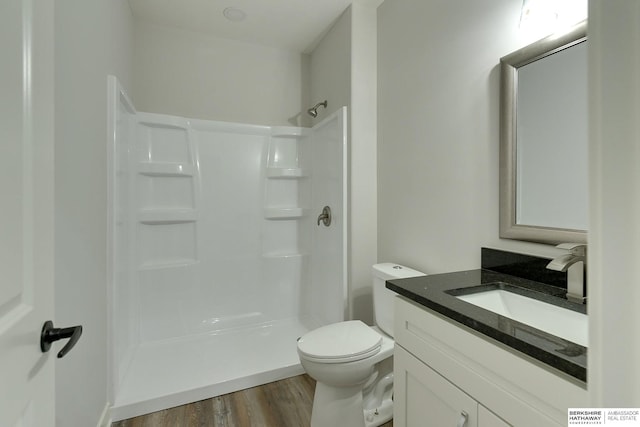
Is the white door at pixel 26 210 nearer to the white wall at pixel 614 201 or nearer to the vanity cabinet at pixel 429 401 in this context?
the white wall at pixel 614 201

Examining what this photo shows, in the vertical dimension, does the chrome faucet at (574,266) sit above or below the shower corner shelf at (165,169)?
below

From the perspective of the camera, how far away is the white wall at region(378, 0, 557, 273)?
1260 mm

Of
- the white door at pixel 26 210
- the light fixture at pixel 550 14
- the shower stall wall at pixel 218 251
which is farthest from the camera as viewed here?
the shower stall wall at pixel 218 251

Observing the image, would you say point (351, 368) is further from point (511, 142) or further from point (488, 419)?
point (511, 142)

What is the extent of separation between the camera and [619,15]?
1.05 ft

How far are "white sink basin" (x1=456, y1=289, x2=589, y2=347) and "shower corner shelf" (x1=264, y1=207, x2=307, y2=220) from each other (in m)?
1.80

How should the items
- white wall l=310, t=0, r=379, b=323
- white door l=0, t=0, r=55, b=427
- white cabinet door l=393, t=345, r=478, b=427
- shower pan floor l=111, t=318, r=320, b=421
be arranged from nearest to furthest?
white door l=0, t=0, r=55, b=427
white cabinet door l=393, t=345, r=478, b=427
shower pan floor l=111, t=318, r=320, b=421
white wall l=310, t=0, r=379, b=323

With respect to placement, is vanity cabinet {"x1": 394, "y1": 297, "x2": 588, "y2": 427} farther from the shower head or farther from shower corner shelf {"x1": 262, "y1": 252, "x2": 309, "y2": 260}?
the shower head

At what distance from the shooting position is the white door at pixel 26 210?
452 millimetres

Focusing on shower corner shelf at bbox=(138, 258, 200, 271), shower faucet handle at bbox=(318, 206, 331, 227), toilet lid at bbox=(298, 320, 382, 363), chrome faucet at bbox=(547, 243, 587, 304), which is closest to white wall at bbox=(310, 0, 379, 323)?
→ shower faucet handle at bbox=(318, 206, 331, 227)

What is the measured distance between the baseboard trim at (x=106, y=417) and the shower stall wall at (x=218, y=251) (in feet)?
0.33

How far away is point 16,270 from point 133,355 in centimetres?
198

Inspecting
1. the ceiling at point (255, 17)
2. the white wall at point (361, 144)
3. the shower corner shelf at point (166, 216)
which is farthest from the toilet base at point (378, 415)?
the ceiling at point (255, 17)

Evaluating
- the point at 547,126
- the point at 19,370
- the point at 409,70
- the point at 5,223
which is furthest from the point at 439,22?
the point at 19,370
